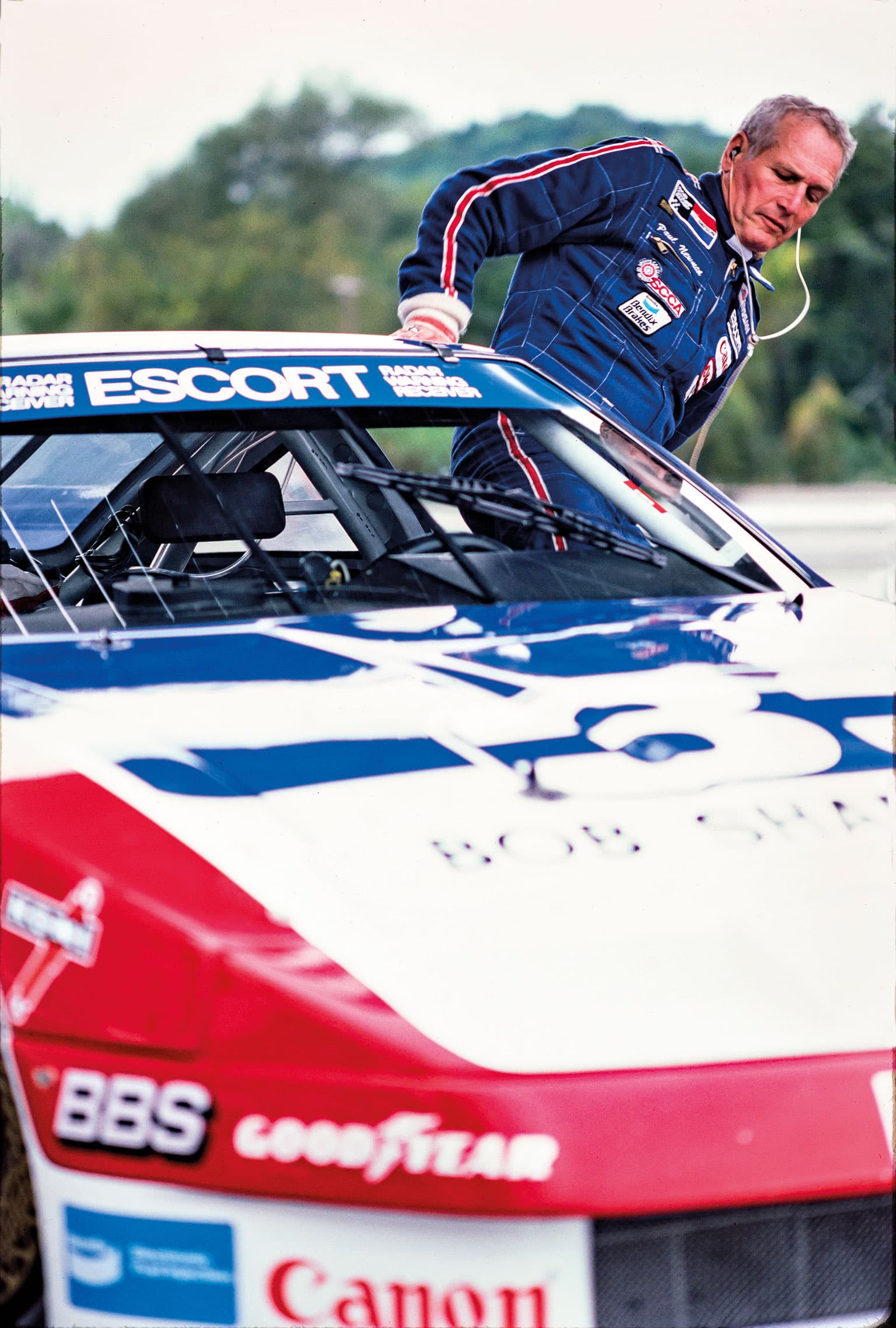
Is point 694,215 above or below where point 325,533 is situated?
above

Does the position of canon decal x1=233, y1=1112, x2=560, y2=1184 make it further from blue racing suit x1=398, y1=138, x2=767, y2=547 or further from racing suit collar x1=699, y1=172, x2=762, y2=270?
racing suit collar x1=699, y1=172, x2=762, y2=270

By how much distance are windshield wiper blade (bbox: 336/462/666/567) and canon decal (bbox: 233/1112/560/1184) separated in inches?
48.2

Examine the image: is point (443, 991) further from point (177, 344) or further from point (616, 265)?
point (616, 265)

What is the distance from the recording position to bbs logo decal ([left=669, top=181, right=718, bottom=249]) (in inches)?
136

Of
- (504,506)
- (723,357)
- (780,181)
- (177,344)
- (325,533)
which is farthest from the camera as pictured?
(723,357)

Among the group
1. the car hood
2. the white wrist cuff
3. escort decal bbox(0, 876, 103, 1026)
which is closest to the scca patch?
the white wrist cuff

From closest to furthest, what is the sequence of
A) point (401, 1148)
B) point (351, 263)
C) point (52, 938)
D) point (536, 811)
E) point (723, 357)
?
point (401, 1148) → point (52, 938) → point (536, 811) → point (723, 357) → point (351, 263)

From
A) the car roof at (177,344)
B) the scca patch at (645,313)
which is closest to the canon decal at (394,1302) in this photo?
the car roof at (177,344)

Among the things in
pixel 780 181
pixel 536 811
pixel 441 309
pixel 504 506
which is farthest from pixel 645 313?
pixel 536 811

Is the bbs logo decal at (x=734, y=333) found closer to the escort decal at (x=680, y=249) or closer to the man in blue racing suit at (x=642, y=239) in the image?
the man in blue racing suit at (x=642, y=239)

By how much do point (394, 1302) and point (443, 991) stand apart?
0.27 metres

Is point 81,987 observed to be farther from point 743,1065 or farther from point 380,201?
point 380,201

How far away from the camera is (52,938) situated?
A: 1389 mm

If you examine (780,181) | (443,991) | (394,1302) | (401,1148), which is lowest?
(394,1302)
